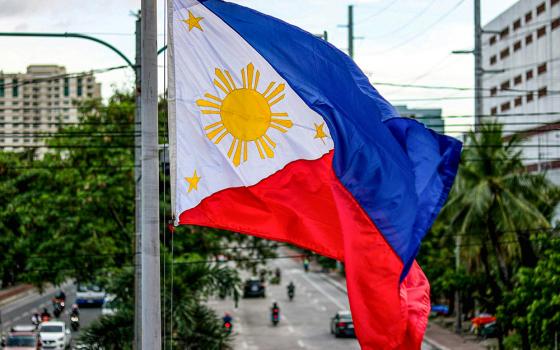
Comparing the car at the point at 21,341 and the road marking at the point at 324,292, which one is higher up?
the car at the point at 21,341

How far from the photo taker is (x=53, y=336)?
143ft

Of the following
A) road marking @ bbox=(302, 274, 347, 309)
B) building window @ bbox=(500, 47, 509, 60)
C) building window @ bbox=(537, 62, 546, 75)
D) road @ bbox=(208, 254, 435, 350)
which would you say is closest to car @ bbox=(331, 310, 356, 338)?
road @ bbox=(208, 254, 435, 350)

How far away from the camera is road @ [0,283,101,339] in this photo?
57.1 meters

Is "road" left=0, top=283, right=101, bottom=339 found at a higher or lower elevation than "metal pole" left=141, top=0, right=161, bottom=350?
lower

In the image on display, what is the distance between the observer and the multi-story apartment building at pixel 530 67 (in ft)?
199

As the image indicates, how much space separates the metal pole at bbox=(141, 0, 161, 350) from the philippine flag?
0.63 feet

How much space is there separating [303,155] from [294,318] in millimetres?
47051

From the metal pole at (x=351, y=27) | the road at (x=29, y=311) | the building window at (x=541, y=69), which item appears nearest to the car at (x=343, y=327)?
the road at (x=29, y=311)

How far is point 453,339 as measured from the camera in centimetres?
4703

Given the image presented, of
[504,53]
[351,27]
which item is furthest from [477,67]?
[504,53]

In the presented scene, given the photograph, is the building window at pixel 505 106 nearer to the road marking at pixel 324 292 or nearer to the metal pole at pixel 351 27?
the metal pole at pixel 351 27

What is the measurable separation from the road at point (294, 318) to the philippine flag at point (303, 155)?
26.9 m

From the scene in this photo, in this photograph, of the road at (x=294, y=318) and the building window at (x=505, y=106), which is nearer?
the road at (x=294, y=318)

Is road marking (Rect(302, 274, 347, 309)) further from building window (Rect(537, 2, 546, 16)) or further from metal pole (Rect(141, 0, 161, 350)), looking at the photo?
metal pole (Rect(141, 0, 161, 350))
